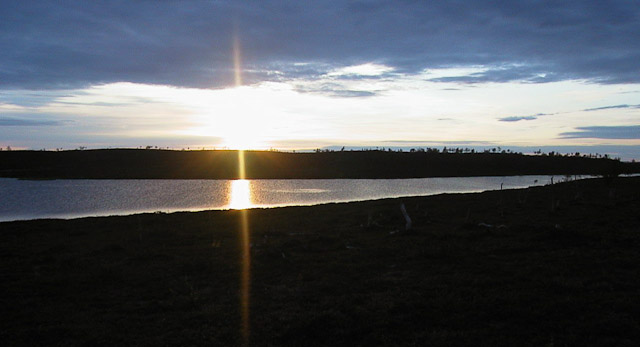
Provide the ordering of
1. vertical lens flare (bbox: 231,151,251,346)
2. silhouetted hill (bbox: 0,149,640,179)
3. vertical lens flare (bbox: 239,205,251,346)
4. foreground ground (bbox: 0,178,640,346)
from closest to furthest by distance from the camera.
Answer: foreground ground (bbox: 0,178,640,346)
vertical lens flare (bbox: 239,205,251,346)
vertical lens flare (bbox: 231,151,251,346)
silhouetted hill (bbox: 0,149,640,179)

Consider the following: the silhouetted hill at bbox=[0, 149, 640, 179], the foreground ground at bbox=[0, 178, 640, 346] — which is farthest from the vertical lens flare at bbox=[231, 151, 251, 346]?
the silhouetted hill at bbox=[0, 149, 640, 179]

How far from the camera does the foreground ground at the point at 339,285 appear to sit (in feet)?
38.5

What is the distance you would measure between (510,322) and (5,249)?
981 inches

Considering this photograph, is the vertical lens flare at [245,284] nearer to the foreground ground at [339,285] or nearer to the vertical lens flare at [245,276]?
the vertical lens flare at [245,276]

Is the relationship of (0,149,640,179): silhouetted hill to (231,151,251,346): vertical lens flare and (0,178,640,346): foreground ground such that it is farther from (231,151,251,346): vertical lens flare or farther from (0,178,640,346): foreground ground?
(0,178,640,346): foreground ground

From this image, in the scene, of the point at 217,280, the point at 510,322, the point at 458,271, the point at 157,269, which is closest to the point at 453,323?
the point at 510,322

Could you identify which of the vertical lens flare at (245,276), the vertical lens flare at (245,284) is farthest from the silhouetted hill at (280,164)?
the vertical lens flare at (245,284)

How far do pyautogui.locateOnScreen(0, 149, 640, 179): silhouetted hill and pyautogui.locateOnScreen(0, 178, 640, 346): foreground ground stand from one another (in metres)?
97.7

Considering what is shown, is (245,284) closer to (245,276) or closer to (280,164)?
(245,276)

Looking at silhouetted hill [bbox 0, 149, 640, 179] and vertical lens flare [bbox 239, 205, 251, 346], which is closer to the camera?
vertical lens flare [bbox 239, 205, 251, 346]

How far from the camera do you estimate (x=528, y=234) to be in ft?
78.9

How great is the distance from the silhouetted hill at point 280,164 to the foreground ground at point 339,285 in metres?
97.7

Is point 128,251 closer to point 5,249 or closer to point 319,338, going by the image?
point 5,249

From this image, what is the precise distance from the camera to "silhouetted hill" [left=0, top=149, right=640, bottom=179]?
12556 centimetres
